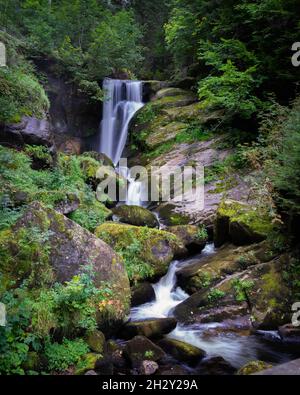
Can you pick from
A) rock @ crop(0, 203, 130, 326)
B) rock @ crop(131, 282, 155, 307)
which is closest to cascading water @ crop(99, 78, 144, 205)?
rock @ crop(131, 282, 155, 307)

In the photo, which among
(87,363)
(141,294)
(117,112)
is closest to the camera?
(87,363)

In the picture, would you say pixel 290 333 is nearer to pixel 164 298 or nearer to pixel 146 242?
pixel 164 298

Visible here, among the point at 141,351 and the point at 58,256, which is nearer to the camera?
the point at 141,351

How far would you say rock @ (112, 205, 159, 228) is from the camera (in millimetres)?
10719

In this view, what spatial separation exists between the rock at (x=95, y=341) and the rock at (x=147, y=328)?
0.81 meters

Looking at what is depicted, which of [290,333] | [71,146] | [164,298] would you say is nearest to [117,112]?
[71,146]

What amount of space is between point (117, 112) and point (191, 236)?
10.3 m

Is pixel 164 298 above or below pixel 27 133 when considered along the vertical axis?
below

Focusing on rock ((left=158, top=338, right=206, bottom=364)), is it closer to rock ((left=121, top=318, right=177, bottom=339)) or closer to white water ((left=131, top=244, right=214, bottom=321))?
rock ((left=121, top=318, right=177, bottom=339))

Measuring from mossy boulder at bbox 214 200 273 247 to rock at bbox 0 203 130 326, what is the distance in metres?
3.30

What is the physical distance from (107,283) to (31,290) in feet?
4.48

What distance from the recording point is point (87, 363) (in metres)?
5.17

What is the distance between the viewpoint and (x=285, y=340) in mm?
6520
